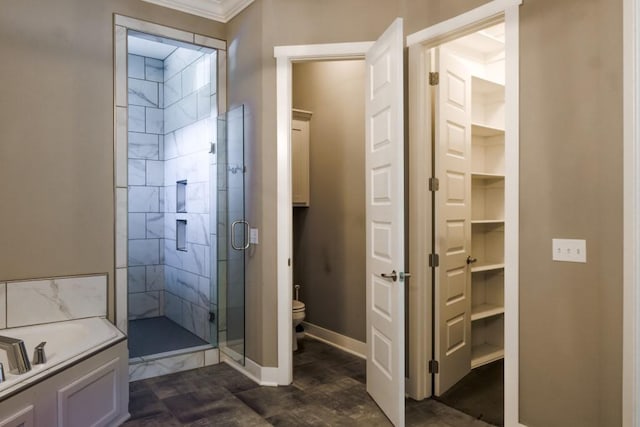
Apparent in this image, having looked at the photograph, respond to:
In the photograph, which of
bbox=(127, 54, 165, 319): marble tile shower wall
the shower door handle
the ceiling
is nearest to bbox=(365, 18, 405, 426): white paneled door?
the shower door handle

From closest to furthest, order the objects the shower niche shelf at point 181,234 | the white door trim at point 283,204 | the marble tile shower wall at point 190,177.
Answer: the white door trim at point 283,204
the marble tile shower wall at point 190,177
the shower niche shelf at point 181,234

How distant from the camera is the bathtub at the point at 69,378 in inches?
78.4

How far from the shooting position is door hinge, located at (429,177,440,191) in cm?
301

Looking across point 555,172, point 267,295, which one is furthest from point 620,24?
point 267,295

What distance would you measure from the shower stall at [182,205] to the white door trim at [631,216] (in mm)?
2492

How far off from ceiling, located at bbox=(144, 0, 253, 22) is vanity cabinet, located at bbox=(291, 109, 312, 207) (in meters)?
1.08

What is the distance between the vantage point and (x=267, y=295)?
11.0 ft

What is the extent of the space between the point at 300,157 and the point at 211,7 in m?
1.55

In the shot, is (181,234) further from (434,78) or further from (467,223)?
(434,78)

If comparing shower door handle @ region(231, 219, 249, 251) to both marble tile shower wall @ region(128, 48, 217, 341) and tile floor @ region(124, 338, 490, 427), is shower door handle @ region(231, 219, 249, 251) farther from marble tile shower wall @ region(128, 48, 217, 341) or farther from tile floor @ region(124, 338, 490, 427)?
tile floor @ region(124, 338, 490, 427)

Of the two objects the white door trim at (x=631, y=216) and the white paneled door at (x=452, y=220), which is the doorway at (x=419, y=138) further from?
the white door trim at (x=631, y=216)

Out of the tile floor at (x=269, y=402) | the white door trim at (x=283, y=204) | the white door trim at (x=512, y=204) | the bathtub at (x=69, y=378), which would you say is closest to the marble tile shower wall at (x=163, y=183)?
the tile floor at (x=269, y=402)

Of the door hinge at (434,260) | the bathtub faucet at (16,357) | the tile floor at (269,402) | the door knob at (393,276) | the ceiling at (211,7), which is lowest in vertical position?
the tile floor at (269,402)

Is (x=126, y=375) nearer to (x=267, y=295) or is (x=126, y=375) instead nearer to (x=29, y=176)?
(x=267, y=295)
